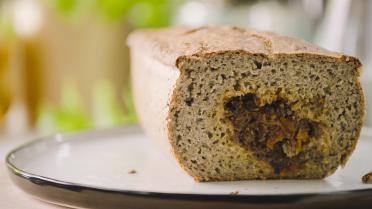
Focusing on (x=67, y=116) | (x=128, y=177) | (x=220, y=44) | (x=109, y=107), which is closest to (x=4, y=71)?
(x=67, y=116)

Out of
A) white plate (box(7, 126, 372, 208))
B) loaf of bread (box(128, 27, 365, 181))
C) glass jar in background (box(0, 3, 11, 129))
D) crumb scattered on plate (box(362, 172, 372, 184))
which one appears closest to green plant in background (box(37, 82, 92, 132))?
glass jar in background (box(0, 3, 11, 129))

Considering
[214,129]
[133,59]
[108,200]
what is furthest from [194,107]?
[133,59]

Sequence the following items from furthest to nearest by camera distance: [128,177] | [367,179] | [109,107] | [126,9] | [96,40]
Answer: [96,40], [109,107], [126,9], [128,177], [367,179]

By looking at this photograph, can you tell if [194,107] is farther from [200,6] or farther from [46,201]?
[200,6]

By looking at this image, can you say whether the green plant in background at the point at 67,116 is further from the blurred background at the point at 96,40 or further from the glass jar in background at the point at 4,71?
the glass jar in background at the point at 4,71

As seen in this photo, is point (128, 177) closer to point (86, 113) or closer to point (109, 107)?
point (109, 107)

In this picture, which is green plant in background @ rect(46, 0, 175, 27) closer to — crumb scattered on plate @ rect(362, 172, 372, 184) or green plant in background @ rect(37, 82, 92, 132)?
green plant in background @ rect(37, 82, 92, 132)
